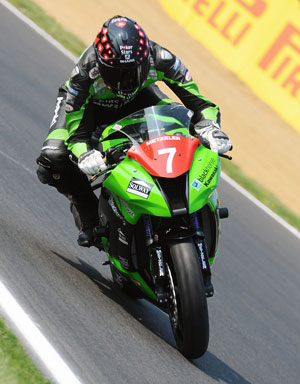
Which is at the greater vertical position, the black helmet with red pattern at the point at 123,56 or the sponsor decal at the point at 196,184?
the black helmet with red pattern at the point at 123,56

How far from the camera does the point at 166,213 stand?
467 centimetres

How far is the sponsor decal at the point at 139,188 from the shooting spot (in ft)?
15.5

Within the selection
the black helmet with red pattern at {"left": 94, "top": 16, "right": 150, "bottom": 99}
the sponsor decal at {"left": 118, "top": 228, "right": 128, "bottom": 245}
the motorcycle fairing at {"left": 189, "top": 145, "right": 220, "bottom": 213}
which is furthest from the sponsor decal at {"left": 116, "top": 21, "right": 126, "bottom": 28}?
the sponsor decal at {"left": 118, "top": 228, "right": 128, "bottom": 245}

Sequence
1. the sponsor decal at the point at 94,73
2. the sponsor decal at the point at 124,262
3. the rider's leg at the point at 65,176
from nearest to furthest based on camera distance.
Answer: the sponsor decal at the point at 124,262, the sponsor decal at the point at 94,73, the rider's leg at the point at 65,176

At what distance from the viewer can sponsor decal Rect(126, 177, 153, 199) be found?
4734 mm

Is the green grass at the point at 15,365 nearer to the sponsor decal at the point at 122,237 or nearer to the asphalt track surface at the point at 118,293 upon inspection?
the asphalt track surface at the point at 118,293

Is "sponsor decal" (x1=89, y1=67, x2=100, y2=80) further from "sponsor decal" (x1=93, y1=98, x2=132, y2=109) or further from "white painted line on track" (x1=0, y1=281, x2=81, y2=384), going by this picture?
"white painted line on track" (x1=0, y1=281, x2=81, y2=384)

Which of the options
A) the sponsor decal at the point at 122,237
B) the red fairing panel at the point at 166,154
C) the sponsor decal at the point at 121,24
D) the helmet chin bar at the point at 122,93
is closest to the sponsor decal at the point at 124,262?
the sponsor decal at the point at 122,237

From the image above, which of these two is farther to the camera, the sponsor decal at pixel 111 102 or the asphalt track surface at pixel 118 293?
the sponsor decal at pixel 111 102

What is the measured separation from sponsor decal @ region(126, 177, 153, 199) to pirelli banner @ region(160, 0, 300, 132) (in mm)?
8266

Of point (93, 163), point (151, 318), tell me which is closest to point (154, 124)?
point (93, 163)

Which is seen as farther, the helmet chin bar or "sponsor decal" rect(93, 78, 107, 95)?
"sponsor decal" rect(93, 78, 107, 95)

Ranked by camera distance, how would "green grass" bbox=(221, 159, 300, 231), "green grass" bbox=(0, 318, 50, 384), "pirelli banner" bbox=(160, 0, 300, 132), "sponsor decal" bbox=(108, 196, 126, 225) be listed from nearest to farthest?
"green grass" bbox=(0, 318, 50, 384) < "sponsor decal" bbox=(108, 196, 126, 225) < "green grass" bbox=(221, 159, 300, 231) < "pirelli banner" bbox=(160, 0, 300, 132)

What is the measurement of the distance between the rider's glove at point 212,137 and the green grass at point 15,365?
1907mm
